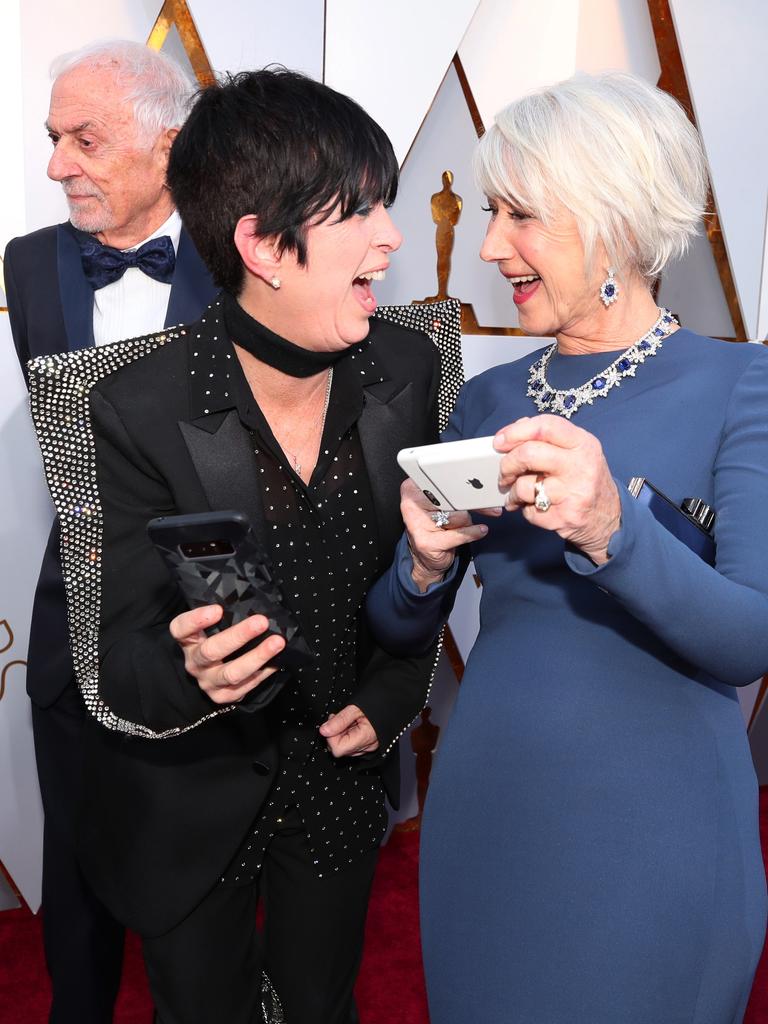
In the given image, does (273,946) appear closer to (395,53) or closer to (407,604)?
(407,604)

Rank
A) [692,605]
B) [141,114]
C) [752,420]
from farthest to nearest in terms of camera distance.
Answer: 1. [141,114]
2. [752,420]
3. [692,605]

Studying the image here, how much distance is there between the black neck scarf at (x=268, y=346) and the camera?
1496 millimetres

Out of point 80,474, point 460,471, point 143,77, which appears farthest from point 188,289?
point 460,471

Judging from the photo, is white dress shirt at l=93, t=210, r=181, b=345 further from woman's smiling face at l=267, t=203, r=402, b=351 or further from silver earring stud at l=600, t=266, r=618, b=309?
silver earring stud at l=600, t=266, r=618, b=309

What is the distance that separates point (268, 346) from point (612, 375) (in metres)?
0.48

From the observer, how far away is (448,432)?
1649 millimetres

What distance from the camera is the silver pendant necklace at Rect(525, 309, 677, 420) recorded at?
54.1 inches

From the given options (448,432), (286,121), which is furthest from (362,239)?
(448,432)

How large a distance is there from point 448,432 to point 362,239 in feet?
1.10

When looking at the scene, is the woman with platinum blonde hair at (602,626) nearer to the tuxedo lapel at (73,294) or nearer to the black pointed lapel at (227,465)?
the black pointed lapel at (227,465)

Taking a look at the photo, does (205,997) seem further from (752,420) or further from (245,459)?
(752,420)

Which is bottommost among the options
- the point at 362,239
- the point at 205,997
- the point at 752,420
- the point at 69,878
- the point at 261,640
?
the point at 69,878

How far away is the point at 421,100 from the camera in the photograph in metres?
2.72

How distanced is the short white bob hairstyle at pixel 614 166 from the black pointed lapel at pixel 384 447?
0.37 metres
